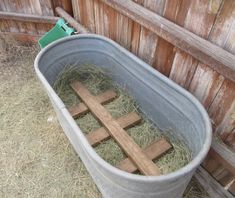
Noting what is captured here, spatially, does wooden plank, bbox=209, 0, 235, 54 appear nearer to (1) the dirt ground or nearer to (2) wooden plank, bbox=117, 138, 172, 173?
(2) wooden plank, bbox=117, 138, 172, 173

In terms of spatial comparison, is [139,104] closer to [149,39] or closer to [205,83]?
[149,39]

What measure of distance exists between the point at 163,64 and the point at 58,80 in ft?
2.84

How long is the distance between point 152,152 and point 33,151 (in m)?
0.94

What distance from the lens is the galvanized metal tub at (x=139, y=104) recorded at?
112cm

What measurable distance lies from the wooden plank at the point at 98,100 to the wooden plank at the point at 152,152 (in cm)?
52

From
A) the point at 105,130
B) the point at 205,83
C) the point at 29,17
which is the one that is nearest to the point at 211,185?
the point at 205,83

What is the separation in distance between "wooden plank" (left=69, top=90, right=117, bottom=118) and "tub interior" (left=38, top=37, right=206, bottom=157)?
126 mm

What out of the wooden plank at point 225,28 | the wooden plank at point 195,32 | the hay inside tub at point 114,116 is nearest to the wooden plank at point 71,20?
the hay inside tub at point 114,116

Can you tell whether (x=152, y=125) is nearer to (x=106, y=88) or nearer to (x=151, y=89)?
(x=151, y=89)

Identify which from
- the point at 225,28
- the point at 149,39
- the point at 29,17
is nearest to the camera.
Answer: the point at 225,28

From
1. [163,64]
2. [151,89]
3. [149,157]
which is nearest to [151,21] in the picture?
[163,64]

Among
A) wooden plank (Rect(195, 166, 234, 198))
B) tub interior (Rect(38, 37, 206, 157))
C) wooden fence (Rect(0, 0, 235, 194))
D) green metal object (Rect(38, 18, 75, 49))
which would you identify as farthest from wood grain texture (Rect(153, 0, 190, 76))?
green metal object (Rect(38, 18, 75, 49))

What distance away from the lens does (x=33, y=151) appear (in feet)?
6.36

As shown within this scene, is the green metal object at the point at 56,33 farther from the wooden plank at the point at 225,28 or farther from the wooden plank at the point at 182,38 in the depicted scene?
the wooden plank at the point at 225,28
